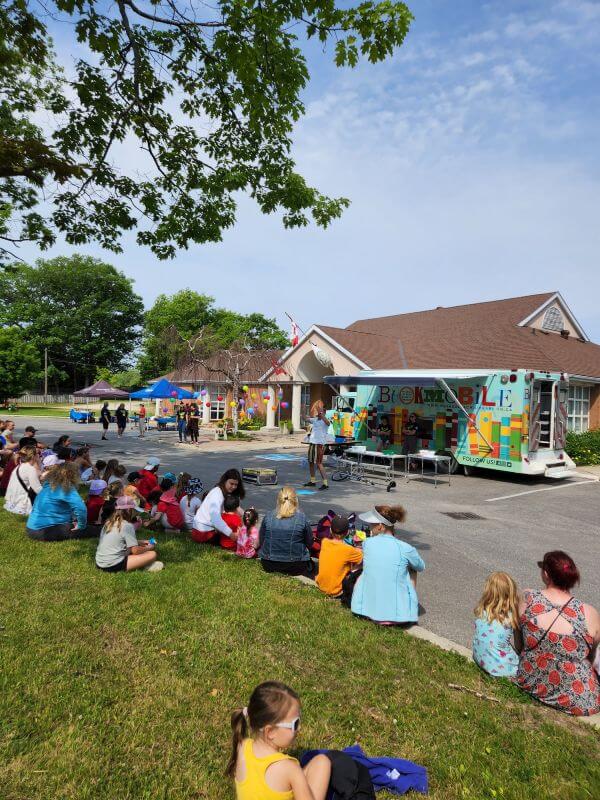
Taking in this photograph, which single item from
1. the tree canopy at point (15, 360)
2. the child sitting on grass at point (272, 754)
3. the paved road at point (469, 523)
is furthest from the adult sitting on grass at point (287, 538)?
the tree canopy at point (15, 360)

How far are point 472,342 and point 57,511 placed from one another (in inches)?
699

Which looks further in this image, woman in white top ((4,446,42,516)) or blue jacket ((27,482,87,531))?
woman in white top ((4,446,42,516))

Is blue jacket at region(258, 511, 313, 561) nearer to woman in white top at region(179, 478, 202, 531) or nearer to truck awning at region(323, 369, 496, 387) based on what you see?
woman in white top at region(179, 478, 202, 531)

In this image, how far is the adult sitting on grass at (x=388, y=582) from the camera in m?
4.76

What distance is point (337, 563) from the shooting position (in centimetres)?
553

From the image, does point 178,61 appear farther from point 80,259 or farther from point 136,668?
point 80,259

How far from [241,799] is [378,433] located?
1556 centimetres

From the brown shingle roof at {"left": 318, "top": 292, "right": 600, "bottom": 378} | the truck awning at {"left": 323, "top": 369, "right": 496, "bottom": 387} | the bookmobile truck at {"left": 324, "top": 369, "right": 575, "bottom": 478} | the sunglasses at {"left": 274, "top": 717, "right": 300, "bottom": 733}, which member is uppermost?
the brown shingle roof at {"left": 318, "top": 292, "right": 600, "bottom": 378}

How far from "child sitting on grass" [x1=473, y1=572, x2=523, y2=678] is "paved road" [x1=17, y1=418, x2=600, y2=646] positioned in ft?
2.69

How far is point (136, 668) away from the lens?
3959mm

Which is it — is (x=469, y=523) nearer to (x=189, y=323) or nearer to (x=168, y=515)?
(x=168, y=515)

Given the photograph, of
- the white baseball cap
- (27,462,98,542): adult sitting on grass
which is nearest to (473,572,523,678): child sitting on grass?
the white baseball cap

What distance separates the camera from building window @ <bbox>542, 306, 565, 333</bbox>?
22.5 metres

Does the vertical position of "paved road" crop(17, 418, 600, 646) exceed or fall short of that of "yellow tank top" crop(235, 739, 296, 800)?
it falls short
